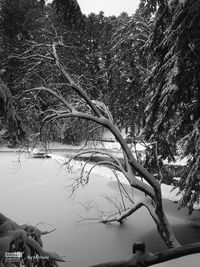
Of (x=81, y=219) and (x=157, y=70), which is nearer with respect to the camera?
(x=157, y=70)

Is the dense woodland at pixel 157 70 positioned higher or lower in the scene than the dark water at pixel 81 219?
higher

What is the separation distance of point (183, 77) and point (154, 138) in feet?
7.72

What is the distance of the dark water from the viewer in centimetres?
1086

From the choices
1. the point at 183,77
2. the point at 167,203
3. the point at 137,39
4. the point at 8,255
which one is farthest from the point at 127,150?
the point at 137,39

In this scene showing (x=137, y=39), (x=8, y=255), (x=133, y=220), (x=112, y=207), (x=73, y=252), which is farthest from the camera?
(x=137, y=39)

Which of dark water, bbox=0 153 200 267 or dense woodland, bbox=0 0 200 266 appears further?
dark water, bbox=0 153 200 267

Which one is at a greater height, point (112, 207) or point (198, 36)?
point (198, 36)

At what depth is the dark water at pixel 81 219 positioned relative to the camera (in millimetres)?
10859

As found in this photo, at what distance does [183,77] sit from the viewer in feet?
29.2

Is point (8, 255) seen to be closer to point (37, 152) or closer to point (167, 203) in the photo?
point (167, 203)

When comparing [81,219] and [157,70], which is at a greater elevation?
[157,70]

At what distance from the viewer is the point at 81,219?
46.6 feet

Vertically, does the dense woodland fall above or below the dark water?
above

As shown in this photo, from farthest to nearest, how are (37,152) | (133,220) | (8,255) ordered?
(37,152)
(133,220)
(8,255)
